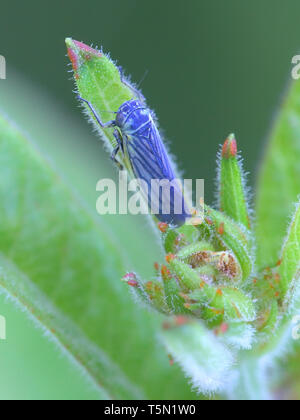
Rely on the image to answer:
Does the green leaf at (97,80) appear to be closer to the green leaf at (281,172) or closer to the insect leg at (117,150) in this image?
the insect leg at (117,150)

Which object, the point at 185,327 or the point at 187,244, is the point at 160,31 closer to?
the point at 187,244

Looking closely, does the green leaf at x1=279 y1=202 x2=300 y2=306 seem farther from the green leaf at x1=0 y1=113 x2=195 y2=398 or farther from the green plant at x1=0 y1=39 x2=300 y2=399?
the green leaf at x1=0 y1=113 x2=195 y2=398

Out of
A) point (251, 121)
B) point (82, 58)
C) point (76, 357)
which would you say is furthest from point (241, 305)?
point (251, 121)

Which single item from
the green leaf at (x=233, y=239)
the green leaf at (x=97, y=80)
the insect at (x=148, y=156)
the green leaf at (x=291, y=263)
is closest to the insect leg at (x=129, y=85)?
the insect at (x=148, y=156)

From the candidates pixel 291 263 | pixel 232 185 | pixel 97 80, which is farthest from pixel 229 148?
pixel 97 80

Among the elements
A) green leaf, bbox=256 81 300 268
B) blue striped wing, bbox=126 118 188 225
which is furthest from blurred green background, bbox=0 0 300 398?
blue striped wing, bbox=126 118 188 225

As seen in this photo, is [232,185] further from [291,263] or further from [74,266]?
[74,266]
